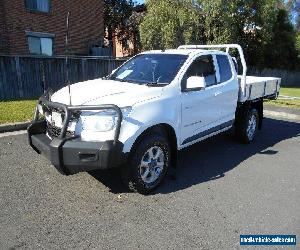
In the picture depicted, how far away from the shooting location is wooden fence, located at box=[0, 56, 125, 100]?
12297 mm

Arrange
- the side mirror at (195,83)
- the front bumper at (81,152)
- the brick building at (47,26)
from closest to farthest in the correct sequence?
1. the front bumper at (81,152)
2. the side mirror at (195,83)
3. the brick building at (47,26)

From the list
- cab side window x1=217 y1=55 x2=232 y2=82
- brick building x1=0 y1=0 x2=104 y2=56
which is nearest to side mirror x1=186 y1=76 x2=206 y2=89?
cab side window x1=217 y1=55 x2=232 y2=82

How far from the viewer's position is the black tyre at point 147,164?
4379 millimetres

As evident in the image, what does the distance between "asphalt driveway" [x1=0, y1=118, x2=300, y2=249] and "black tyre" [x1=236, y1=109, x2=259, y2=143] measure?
1108 mm

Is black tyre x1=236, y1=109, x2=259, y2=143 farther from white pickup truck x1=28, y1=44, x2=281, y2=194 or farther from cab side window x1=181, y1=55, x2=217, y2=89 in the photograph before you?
cab side window x1=181, y1=55, x2=217, y2=89

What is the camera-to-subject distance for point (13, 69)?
1243cm

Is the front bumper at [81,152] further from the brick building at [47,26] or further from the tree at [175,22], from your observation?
the tree at [175,22]

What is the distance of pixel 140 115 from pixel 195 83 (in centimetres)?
122

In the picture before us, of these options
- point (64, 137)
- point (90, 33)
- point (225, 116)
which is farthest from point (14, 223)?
point (90, 33)

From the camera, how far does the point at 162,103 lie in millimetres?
4684

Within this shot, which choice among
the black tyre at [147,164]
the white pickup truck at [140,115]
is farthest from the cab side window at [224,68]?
the black tyre at [147,164]

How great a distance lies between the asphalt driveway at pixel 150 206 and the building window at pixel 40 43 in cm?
1391

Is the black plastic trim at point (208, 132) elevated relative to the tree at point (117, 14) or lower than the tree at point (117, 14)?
lower

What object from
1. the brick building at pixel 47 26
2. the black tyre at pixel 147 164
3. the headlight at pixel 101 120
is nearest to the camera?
the headlight at pixel 101 120
